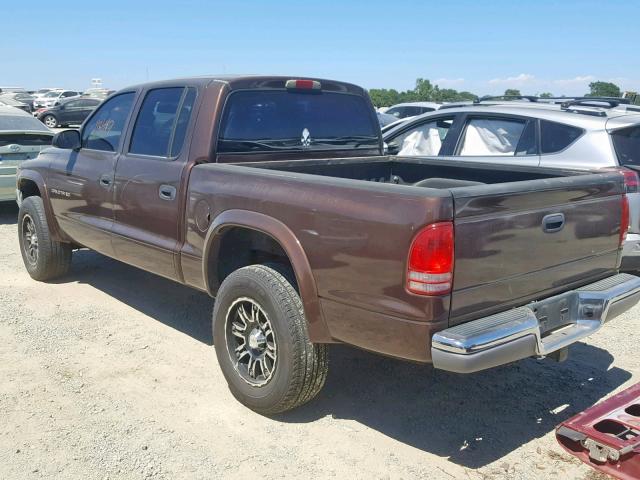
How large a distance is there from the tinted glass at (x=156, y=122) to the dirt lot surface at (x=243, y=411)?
1423mm

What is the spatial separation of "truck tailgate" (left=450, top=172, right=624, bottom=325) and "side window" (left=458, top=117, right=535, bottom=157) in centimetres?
280

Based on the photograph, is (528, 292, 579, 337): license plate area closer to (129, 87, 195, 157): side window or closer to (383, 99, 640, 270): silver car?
(383, 99, 640, 270): silver car

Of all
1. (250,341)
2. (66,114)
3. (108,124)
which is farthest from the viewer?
(66,114)

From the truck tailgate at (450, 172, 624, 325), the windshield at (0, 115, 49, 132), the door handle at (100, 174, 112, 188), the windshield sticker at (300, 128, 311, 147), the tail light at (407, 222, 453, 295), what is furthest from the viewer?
the windshield at (0, 115, 49, 132)

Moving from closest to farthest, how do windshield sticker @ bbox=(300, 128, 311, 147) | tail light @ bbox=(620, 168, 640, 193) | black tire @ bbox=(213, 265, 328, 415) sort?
black tire @ bbox=(213, 265, 328, 415), windshield sticker @ bbox=(300, 128, 311, 147), tail light @ bbox=(620, 168, 640, 193)

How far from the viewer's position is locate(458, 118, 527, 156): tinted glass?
21.3ft

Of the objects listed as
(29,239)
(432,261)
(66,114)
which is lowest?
(66,114)

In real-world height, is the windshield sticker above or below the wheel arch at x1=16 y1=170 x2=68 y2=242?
above

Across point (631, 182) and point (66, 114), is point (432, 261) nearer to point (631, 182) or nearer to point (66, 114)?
point (631, 182)

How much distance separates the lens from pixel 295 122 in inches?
186

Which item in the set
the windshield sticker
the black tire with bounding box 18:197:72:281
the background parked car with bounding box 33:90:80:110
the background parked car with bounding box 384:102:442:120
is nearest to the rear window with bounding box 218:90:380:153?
the windshield sticker

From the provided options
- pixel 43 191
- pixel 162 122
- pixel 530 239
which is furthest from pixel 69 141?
pixel 530 239

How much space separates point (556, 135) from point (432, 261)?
3814 mm

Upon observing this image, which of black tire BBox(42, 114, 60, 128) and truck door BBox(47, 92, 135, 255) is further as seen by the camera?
black tire BBox(42, 114, 60, 128)
